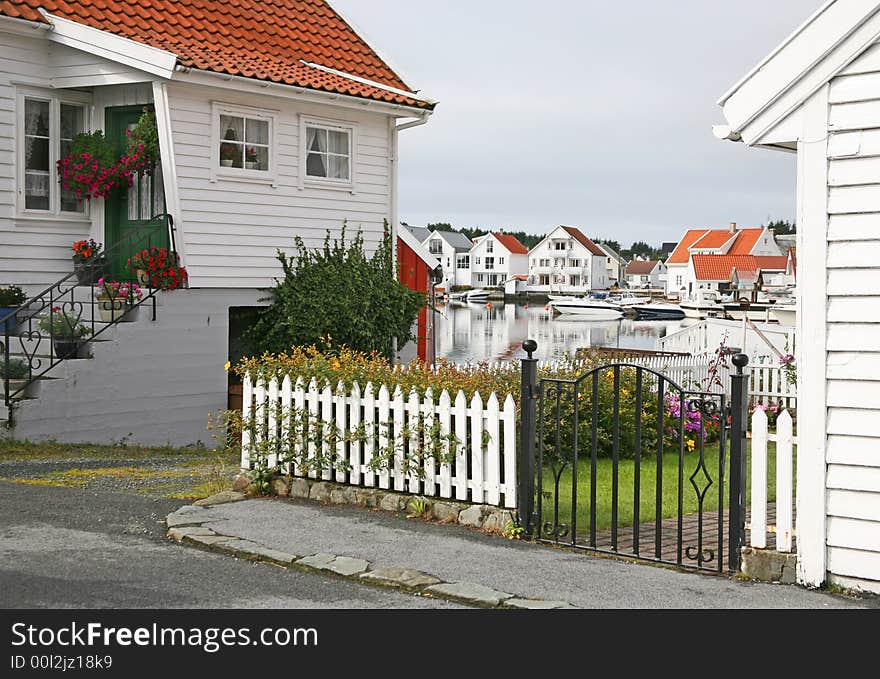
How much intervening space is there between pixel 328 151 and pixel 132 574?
13647 millimetres

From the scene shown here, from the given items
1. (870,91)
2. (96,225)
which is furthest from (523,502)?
(96,225)

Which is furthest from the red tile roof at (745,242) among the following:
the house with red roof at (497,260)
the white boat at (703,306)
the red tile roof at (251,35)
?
the red tile roof at (251,35)

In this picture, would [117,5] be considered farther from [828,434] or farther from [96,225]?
[828,434]

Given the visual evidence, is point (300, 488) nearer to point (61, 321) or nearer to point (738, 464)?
point (738, 464)

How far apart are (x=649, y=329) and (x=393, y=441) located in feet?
297

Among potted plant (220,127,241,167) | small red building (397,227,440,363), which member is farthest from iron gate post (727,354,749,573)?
small red building (397,227,440,363)

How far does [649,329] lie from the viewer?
9881cm

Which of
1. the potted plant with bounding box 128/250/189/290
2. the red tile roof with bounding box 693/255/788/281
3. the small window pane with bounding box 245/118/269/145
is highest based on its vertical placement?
the red tile roof with bounding box 693/255/788/281

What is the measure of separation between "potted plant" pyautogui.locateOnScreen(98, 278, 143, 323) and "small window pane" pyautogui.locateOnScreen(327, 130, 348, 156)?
482cm

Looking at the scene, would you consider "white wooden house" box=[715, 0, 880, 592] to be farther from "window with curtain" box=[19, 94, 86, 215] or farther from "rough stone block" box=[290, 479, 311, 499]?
"window with curtain" box=[19, 94, 86, 215]

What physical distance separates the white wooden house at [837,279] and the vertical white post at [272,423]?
516 centimetres

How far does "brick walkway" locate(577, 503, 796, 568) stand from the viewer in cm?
861
